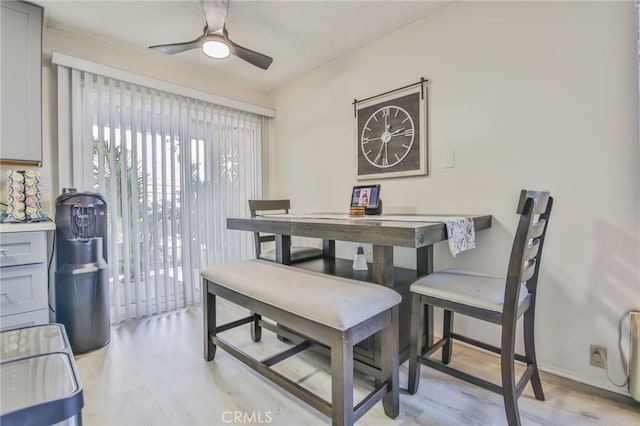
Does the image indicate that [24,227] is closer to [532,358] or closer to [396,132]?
[396,132]

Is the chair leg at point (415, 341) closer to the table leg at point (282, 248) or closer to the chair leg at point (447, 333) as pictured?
the chair leg at point (447, 333)

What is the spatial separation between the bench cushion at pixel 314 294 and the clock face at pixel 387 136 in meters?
1.30

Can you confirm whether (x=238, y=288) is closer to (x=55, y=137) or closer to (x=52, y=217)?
(x=52, y=217)

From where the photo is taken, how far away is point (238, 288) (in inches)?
62.3

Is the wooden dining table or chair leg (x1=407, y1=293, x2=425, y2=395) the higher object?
the wooden dining table

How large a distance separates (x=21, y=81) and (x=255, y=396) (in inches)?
98.4

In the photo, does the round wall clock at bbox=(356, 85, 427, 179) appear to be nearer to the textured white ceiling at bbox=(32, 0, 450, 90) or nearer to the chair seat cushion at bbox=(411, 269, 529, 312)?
the textured white ceiling at bbox=(32, 0, 450, 90)

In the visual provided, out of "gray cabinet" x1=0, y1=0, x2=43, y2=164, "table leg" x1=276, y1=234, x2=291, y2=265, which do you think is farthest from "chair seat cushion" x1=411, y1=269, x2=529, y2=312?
"gray cabinet" x1=0, y1=0, x2=43, y2=164

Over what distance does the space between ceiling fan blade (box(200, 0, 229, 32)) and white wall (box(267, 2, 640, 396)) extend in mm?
1127

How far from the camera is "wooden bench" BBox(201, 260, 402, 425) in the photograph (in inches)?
45.8

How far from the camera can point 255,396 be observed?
1567 millimetres

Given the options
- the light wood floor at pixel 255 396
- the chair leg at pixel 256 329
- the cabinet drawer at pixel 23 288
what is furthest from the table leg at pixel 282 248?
the cabinet drawer at pixel 23 288

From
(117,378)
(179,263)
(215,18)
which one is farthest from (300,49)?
(117,378)

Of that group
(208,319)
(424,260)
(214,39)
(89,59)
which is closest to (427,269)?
(424,260)
